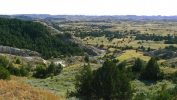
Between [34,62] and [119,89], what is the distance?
92.8 metres

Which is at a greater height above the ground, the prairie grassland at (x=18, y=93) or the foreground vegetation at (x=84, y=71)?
the prairie grassland at (x=18, y=93)

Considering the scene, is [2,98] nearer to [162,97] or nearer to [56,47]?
[162,97]

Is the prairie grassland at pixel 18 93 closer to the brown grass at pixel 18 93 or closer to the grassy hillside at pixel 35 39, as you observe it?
the brown grass at pixel 18 93

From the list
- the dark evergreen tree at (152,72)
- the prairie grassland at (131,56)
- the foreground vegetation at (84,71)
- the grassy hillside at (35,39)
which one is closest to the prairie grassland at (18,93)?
the foreground vegetation at (84,71)

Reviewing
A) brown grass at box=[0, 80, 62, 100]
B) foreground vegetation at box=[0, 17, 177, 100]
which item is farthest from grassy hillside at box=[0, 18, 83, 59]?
brown grass at box=[0, 80, 62, 100]

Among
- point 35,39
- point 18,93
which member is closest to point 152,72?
point 18,93

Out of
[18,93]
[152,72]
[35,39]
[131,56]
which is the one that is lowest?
[131,56]

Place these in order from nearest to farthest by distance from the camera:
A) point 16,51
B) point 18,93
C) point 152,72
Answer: point 18,93 < point 152,72 < point 16,51

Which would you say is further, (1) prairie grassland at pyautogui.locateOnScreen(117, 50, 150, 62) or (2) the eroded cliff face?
(2) the eroded cliff face

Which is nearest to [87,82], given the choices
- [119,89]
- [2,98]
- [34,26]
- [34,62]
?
[119,89]

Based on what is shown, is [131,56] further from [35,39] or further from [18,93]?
[18,93]

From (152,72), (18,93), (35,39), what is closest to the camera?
(18,93)

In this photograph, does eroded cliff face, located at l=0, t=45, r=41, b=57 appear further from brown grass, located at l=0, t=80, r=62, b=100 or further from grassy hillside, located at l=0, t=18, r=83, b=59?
brown grass, located at l=0, t=80, r=62, b=100

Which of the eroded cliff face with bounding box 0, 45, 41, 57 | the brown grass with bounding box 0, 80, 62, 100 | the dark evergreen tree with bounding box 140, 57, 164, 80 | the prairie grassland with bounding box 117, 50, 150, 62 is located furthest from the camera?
the eroded cliff face with bounding box 0, 45, 41, 57
